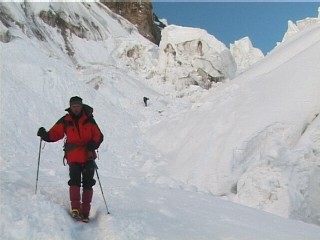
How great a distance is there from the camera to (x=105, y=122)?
23.9 m

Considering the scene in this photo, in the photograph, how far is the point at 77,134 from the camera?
648 centimetres

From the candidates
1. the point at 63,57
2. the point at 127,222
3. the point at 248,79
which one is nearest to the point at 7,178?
the point at 127,222

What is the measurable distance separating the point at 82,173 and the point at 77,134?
614mm

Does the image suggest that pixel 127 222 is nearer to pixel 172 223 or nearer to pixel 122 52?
pixel 172 223

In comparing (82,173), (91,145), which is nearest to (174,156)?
(82,173)

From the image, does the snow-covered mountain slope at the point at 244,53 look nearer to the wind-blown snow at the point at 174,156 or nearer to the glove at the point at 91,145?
the wind-blown snow at the point at 174,156

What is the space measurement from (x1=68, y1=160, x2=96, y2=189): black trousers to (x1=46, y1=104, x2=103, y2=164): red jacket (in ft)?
0.30

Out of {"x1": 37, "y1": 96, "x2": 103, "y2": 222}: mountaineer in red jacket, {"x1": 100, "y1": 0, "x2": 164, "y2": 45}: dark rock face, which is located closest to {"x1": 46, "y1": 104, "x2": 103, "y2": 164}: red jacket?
{"x1": 37, "y1": 96, "x2": 103, "y2": 222}: mountaineer in red jacket

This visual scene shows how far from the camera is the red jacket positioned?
6484mm

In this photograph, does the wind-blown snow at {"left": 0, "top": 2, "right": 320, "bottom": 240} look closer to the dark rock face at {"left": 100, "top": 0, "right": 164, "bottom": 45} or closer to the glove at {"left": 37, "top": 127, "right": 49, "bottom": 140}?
the glove at {"left": 37, "top": 127, "right": 49, "bottom": 140}

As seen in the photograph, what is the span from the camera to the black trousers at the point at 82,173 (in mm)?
6512

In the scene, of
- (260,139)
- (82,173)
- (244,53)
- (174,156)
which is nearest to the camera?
(82,173)

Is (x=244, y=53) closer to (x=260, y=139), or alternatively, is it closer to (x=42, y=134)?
(x=260, y=139)

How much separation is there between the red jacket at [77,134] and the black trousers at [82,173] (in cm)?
9
